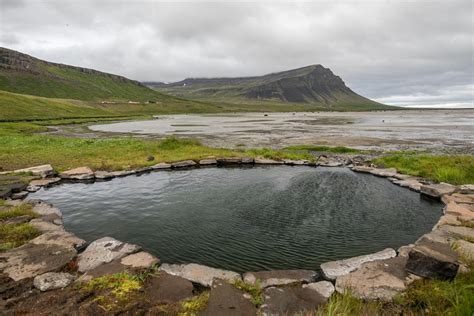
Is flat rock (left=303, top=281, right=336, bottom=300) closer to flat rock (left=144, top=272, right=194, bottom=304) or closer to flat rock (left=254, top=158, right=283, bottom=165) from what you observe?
flat rock (left=144, top=272, right=194, bottom=304)

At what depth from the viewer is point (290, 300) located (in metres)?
8.29

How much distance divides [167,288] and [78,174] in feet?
63.2

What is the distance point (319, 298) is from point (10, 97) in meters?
188

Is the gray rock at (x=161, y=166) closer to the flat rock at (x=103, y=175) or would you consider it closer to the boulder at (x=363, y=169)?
the flat rock at (x=103, y=175)

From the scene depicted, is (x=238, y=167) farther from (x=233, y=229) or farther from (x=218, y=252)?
(x=218, y=252)

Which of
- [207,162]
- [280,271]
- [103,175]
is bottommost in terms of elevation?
[280,271]

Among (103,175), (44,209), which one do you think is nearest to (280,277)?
(44,209)

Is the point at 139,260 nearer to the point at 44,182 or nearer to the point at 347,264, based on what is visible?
the point at 347,264

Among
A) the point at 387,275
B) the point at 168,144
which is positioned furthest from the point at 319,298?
the point at 168,144

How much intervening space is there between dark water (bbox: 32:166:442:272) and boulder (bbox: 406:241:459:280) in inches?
119

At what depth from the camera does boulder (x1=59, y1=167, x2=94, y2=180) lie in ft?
77.6

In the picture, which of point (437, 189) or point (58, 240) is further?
point (437, 189)

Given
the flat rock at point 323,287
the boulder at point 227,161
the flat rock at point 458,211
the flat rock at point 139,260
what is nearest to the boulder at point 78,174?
the boulder at point 227,161

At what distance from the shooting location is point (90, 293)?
8.16m
